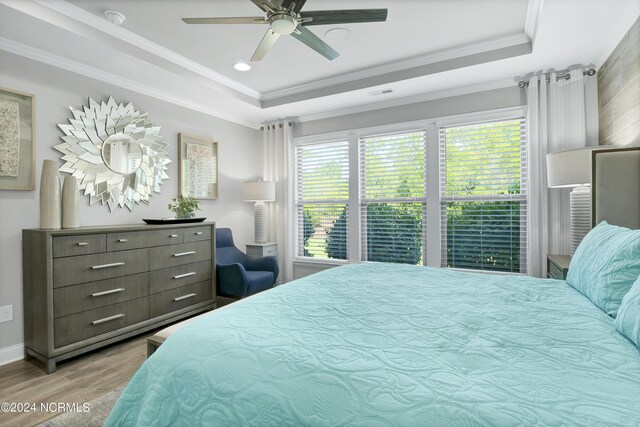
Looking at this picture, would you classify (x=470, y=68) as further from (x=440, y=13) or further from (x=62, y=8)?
(x=62, y=8)

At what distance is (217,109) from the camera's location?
14.2 ft

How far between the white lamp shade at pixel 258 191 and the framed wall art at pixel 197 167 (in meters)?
0.41

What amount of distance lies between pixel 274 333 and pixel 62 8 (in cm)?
281

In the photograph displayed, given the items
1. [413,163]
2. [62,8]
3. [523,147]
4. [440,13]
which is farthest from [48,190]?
[523,147]

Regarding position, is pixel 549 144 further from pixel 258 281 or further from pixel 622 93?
pixel 258 281

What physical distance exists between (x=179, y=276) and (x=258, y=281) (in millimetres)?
824

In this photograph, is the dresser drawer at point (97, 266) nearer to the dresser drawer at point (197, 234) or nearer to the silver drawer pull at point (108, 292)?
the silver drawer pull at point (108, 292)

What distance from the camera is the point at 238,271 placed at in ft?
11.6

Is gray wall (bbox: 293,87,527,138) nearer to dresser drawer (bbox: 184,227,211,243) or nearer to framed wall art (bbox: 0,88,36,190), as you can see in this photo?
dresser drawer (bbox: 184,227,211,243)

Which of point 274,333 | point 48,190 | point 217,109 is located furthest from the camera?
point 217,109

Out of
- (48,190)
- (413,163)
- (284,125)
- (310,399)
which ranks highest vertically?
(284,125)

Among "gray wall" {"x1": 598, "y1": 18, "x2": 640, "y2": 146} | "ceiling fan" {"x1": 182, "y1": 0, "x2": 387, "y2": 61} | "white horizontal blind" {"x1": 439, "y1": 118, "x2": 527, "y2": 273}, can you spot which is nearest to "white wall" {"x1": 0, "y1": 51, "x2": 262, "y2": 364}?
"ceiling fan" {"x1": 182, "y1": 0, "x2": 387, "y2": 61}

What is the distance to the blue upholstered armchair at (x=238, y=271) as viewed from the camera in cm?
355
